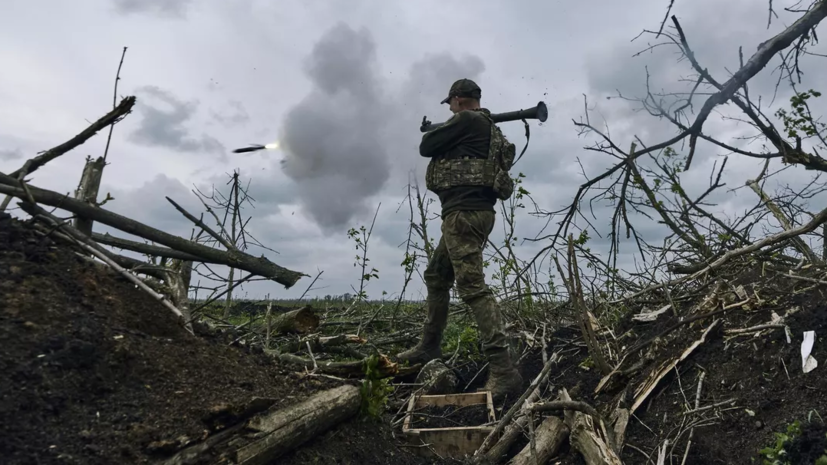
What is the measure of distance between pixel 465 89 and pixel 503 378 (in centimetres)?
277

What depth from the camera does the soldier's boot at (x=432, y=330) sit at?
19.2ft

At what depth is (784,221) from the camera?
5750 mm

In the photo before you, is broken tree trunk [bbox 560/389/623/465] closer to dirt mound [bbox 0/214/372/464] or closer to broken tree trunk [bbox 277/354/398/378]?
broken tree trunk [bbox 277/354/398/378]

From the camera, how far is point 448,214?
18.0 feet

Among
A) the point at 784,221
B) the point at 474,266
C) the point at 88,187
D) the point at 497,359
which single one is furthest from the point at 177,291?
the point at 784,221

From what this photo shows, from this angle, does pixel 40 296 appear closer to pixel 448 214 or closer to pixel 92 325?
pixel 92 325

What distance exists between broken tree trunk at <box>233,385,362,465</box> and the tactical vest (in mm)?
2619

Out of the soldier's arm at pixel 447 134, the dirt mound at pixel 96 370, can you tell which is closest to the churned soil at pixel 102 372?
the dirt mound at pixel 96 370

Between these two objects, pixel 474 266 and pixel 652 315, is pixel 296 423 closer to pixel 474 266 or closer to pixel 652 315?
pixel 474 266

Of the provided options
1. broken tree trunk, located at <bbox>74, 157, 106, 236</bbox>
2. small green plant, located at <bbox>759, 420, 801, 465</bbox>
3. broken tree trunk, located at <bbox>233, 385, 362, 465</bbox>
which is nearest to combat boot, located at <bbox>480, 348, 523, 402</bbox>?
broken tree trunk, located at <bbox>233, 385, 362, 465</bbox>

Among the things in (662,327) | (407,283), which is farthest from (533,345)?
(407,283)

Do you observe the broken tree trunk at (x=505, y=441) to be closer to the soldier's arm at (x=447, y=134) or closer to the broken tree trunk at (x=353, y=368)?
the broken tree trunk at (x=353, y=368)

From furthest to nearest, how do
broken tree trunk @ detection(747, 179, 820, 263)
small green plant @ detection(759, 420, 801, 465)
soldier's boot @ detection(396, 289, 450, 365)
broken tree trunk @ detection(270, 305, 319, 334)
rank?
1. soldier's boot @ detection(396, 289, 450, 365)
2. broken tree trunk @ detection(270, 305, 319, 334)
3. broken tree trunk @ detection(747, 179, 820, 263)
4. small green plant @ detection(759, 420, 801, 465)

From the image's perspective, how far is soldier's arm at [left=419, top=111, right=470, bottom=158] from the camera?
545 centimetres
